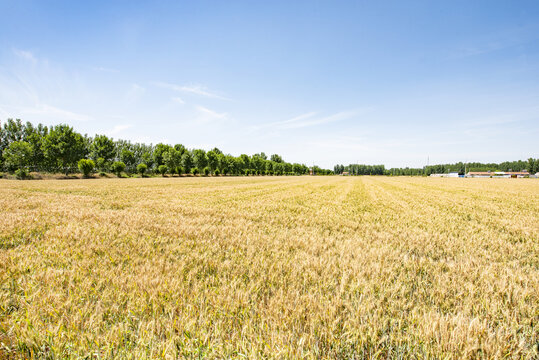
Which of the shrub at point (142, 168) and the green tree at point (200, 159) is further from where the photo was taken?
the green tree at point (200, 159)

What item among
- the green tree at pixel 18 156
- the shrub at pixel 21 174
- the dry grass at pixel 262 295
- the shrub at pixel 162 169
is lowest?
the dry grass at pixel 262 295

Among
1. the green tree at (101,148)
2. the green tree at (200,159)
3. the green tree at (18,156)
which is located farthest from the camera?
the green tree at (200,159)

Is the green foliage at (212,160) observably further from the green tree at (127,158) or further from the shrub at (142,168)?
the shrub at (142,168)

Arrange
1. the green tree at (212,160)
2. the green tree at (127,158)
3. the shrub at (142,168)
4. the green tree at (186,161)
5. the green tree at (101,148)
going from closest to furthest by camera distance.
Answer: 1. the shrub at (142,168)
2. the green tree at (101,148)
3. the green tree at (127,158)
4. the green tree at (186,161)
5. the green tree at (212,160)

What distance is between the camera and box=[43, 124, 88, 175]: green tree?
47.0 m

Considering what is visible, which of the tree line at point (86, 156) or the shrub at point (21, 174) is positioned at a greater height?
the tree line at point (86, 156)

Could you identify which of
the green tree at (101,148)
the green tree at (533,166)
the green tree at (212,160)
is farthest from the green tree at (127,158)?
the green tree at (533,166)

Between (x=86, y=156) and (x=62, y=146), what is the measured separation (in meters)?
20.4

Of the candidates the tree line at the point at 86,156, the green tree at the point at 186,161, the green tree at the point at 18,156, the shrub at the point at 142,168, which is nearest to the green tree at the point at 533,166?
the tree line at the point at 86,156

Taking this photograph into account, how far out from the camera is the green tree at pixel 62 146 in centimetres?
4697

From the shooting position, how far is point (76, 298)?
2.06 m

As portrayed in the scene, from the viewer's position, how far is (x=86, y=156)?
65625 millimetres

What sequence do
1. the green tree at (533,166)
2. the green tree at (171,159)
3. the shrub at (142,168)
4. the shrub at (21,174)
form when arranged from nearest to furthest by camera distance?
the shrub at (21,174), the shrub at (142,168), the green tree at (171,159), the green tree at (533,166)

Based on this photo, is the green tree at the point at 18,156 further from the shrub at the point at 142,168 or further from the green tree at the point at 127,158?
the shrub at the point at 142,168
